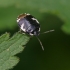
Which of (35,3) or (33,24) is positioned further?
(35,3)

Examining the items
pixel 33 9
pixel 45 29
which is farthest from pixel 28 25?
pixel 45 29

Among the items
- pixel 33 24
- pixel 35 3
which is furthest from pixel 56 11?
pixel 33 24

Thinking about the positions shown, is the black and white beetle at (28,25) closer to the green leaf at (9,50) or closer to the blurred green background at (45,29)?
the green leaf at (9,50)

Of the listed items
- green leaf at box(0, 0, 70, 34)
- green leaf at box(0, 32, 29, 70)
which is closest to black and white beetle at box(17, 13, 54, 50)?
green leaf at box(0, 32, 29, 70)

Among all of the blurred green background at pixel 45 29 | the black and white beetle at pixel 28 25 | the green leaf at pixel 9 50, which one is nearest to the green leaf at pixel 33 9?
the blurred green background at pixel 45 29

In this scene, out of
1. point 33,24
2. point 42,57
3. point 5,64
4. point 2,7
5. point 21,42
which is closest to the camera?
point 5,64

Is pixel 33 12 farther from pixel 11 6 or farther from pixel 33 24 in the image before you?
pixel 33 24
